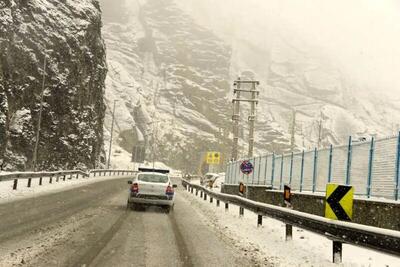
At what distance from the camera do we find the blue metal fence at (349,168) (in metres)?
13.4

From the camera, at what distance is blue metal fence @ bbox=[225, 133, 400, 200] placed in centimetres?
1341

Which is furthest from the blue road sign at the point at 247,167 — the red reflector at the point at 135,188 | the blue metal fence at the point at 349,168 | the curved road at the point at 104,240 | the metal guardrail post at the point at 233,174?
the metal guardrail post at the point at 233,174

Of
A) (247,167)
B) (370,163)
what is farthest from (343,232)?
(247,167)

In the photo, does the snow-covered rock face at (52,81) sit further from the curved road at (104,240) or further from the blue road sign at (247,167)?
the curved road at (104,240)

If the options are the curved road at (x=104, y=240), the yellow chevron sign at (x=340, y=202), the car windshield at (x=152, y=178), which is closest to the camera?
the curved road at (x=104, y=240)

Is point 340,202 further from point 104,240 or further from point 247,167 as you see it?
point 247,167

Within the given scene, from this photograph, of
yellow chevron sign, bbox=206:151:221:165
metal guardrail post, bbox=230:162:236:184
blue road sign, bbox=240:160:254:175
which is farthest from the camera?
yellow chevron sign, bbox=206:151:221:165

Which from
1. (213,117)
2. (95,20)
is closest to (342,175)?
(95,20)

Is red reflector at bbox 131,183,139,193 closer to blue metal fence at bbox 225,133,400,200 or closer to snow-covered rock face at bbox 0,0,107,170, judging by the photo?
blue metal fence at bbox 225,133,400,200

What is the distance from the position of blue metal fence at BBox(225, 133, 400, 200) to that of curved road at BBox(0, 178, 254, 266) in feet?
16.1

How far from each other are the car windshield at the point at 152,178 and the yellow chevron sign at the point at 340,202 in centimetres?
933

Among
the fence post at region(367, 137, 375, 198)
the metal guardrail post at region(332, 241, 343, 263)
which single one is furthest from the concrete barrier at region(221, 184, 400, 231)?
the metal guardrail post at region(332, 241, 343, 263)

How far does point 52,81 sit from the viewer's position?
176 ft

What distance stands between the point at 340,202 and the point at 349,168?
681 centimetres
